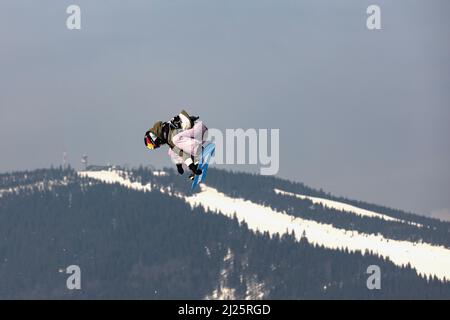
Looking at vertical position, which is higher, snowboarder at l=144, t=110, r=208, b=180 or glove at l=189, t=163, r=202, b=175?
snowboarder at l=144, t=110, r=208, b=180

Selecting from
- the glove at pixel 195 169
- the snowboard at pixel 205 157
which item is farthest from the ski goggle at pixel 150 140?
the snowboard at pixel 205 157

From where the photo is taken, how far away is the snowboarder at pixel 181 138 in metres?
49.8

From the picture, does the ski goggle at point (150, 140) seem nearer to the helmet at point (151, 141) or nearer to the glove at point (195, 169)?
the helmet at point (151, 141)

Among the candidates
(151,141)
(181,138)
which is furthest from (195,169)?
(151,141)

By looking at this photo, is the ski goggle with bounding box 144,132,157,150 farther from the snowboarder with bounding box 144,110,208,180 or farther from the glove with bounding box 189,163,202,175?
the glove with bounding box 189,163,202,175

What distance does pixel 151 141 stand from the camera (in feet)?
165

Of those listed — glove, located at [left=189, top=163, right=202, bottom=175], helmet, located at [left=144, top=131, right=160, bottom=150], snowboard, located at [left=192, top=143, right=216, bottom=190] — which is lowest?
glove, located at [left=189, top=163, right=202, bottom=175]

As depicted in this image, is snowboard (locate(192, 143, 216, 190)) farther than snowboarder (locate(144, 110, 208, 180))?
Yes

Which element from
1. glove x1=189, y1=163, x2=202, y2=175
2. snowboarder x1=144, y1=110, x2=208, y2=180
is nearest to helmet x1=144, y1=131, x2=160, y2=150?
snowboarder x1=144, y1=110, x2=208, y2=180

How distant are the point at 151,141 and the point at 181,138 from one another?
1277mm

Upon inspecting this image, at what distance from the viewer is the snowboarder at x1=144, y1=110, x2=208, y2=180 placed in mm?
49844

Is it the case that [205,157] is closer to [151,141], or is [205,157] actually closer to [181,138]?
[181,138]
